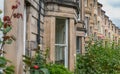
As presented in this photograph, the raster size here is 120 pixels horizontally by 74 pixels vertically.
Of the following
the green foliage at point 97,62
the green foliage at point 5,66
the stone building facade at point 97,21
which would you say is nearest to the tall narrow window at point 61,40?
the green foliage at point 97,62

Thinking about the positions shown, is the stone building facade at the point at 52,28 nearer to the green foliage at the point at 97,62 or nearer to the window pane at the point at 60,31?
the window pane at the point at 60,31

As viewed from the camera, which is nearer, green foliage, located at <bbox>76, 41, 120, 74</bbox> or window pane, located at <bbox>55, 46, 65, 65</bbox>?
window pane, located at <bbox>55, 46, 65, 65</bbox>

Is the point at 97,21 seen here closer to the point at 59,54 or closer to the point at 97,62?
the point at 97,62

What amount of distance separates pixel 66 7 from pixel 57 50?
1.28m

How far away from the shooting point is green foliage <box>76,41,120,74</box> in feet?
49.2

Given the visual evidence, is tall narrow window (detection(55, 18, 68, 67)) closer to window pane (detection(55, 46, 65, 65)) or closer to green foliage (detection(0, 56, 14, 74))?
window pane (detection(55, 46, 65, 65))

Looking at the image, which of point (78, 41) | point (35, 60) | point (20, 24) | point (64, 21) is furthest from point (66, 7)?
point (78, 41)

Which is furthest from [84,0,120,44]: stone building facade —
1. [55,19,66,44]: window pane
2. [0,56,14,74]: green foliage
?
[0,56,14,74]: green foliage

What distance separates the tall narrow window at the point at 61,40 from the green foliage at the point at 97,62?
1.80 metres

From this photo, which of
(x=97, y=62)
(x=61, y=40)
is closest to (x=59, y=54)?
(x=61, y=40)

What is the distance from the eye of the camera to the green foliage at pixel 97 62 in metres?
15.0

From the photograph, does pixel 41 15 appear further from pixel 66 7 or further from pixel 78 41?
pixel 78 41

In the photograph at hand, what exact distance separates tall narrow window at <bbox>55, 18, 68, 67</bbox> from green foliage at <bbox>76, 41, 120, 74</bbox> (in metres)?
1.80

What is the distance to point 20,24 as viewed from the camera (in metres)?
7.46
